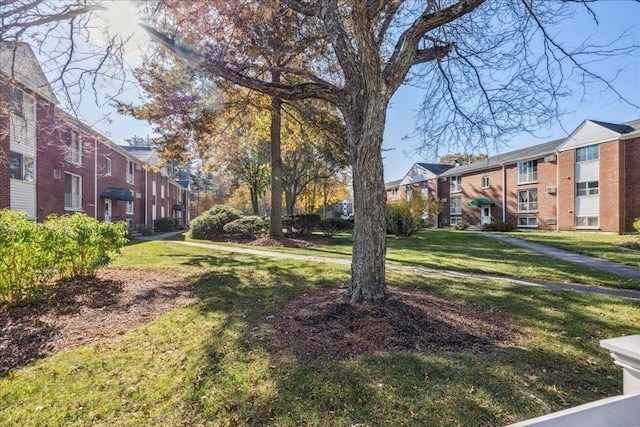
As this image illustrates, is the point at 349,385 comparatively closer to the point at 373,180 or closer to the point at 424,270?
the point at 373,180

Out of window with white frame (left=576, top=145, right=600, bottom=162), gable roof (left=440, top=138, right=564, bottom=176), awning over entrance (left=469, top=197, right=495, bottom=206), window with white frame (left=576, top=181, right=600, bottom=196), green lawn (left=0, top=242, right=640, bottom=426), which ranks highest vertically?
gable roof (left=440, top=138, right=564, bottom=176)

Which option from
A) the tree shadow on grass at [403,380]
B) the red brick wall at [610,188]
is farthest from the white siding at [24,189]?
the red brick wall at [610,188]

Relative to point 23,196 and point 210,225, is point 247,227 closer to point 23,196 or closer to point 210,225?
point 210,225

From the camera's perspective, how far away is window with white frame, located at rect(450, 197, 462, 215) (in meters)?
36.8

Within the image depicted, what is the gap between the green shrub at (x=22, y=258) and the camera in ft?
16.0

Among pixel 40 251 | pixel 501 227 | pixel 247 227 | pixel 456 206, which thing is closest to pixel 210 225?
pixel 247 227

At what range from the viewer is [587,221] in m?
23.8

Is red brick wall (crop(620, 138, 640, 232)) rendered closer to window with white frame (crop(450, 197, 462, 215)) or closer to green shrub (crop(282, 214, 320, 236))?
window with white frame (crop(450, 197, 462, 215))

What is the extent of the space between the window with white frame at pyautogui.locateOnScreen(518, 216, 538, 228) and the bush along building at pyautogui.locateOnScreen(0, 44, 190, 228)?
28.3 metres

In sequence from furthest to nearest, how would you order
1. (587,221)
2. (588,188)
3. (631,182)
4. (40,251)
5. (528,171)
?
1. (528,171)
2. (587,221)
3. (588,188)
4. (631,182)
5. (40,251)

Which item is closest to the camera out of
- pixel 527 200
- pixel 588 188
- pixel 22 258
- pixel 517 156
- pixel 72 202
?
pixel 22 258

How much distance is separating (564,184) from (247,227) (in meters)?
23.0

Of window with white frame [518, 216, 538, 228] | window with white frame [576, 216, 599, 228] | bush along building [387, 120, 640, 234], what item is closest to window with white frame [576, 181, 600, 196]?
bush along building [387, 120, 640, 234]

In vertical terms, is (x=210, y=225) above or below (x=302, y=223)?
below
